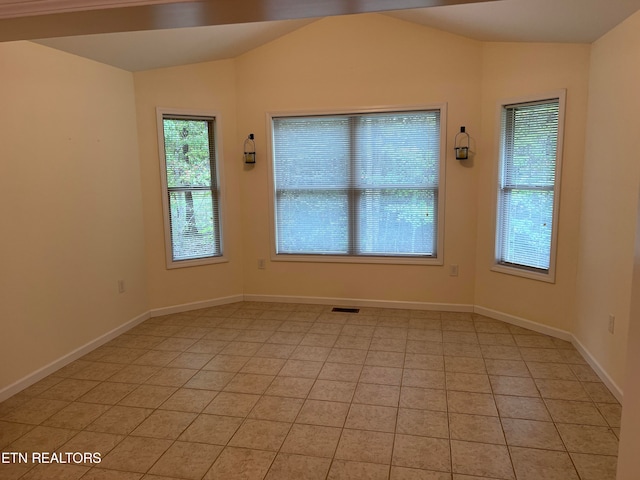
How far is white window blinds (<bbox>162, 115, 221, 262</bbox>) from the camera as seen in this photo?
445 centimetres

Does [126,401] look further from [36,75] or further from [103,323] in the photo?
[36,75]

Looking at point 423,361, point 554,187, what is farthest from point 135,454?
point 554,187

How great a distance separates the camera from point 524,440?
230 centimetres

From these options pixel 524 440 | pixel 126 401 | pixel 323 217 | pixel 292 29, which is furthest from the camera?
pixel 323 217

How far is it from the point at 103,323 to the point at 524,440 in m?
3.41

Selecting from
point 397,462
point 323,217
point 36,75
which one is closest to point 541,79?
point 323,217

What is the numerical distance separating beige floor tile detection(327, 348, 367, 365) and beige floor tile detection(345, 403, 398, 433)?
0.66 m

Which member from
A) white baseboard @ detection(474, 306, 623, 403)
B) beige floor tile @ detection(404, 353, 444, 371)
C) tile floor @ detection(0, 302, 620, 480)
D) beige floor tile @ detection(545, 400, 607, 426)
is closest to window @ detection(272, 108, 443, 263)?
white baseboard @ detection(474, 306, 623, 403)

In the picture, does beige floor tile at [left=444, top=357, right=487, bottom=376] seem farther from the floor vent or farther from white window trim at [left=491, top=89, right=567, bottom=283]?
the floor vent

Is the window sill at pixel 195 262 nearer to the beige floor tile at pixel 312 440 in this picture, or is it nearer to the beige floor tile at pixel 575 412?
the beige floor tile at pixel 312 440

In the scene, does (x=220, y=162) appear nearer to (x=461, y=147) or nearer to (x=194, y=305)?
(x=194, y=305)

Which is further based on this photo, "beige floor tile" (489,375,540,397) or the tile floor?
"beige floor tile" (489,375,540,397)

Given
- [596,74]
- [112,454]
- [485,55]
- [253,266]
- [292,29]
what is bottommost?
[112,454]

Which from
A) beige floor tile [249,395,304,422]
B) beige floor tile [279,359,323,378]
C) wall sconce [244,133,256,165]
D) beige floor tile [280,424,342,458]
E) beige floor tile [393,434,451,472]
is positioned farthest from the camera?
wall sconce [244,133,256,165]
